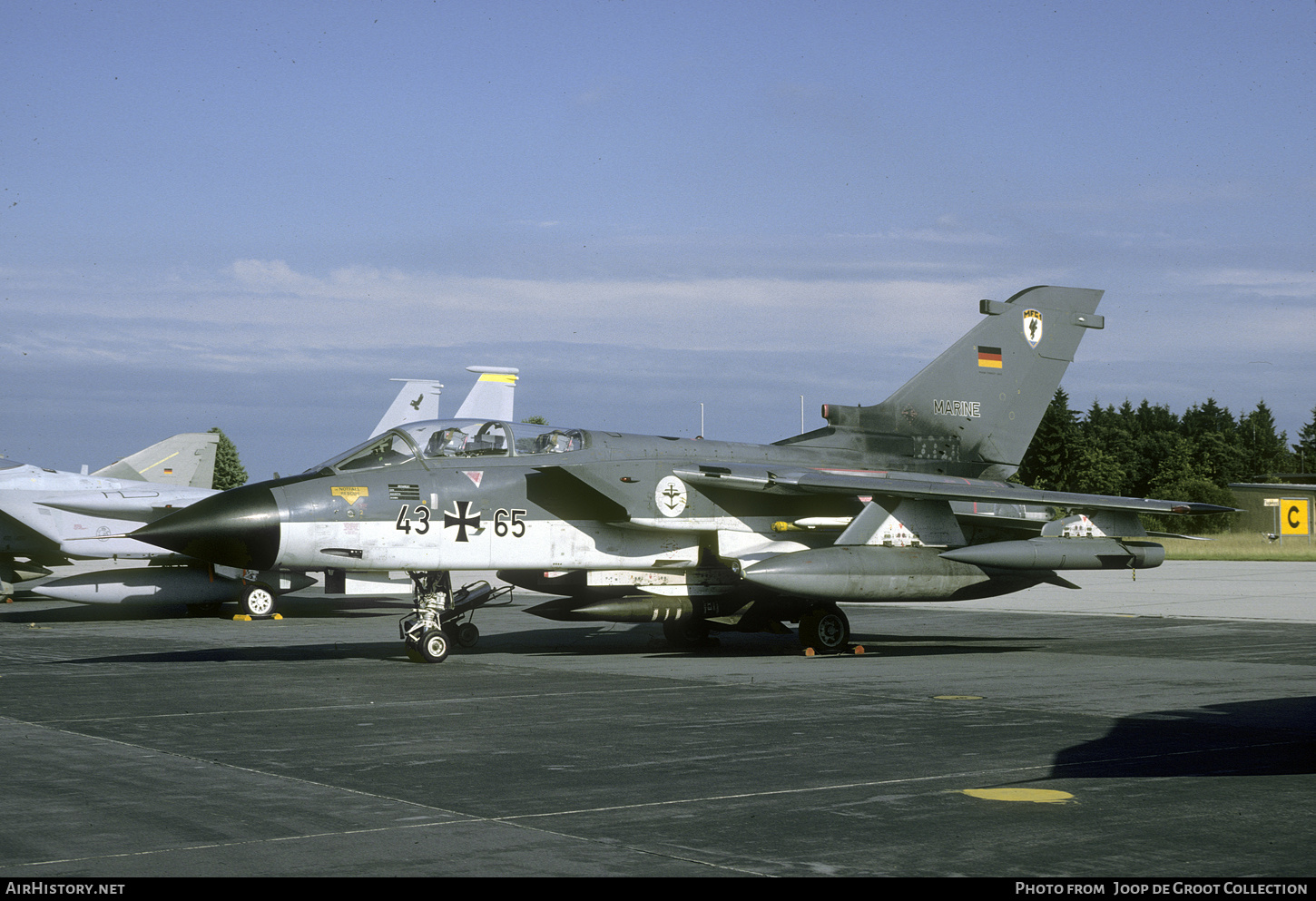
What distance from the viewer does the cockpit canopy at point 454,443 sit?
13.7 meters

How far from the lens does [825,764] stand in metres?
7.59

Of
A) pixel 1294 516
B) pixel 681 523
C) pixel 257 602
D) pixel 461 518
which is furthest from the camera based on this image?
pixel 1294 516

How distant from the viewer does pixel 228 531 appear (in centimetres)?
1252

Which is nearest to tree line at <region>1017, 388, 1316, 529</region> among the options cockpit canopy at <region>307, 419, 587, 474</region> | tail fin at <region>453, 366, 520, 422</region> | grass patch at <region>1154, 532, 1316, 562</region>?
grass patch at <region>1154, 532, 1316, 562</region>

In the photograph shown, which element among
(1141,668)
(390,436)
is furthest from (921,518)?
(390,436)

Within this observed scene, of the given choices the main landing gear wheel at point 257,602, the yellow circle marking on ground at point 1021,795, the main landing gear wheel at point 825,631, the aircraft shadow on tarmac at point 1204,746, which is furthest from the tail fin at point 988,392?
the main landing gear wheel at point 257,602

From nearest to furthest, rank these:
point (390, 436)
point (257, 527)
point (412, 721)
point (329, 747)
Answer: point (329, 747) < point (412, 721) < point (257, 527) < point (390, 436)

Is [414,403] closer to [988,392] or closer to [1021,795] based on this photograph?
[988,392]

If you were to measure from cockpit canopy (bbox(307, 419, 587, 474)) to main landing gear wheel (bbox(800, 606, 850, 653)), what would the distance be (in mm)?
3677

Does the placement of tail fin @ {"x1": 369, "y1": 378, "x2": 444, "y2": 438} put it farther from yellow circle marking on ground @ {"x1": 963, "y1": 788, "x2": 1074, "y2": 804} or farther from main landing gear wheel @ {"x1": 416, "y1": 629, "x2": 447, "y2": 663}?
yellow circle marking on ground @ {"x1": 963, "y1": 788, "x2": 1074, "y2": 804}

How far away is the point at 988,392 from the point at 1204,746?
10.0 metres

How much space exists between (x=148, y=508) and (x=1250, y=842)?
2185 centimetres

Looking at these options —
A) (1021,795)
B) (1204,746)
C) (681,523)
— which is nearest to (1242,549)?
(681,523)
